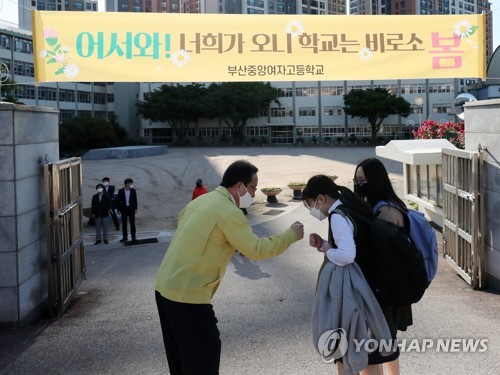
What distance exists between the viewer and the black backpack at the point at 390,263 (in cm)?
304

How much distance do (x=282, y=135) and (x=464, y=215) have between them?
65.6m

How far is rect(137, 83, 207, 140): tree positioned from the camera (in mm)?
68812

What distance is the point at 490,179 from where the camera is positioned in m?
6.68

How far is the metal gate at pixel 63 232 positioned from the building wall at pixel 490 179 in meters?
6.15

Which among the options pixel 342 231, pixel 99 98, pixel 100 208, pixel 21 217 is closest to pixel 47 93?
pixel 99 98

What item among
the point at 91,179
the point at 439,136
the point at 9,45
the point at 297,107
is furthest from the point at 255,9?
the point at 439,136

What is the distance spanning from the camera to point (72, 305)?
6.83m

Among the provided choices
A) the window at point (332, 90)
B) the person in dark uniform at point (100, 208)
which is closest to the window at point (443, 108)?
the window at point (332, 90)

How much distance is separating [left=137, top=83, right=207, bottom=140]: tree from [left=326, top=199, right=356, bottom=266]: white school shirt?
2630 inches

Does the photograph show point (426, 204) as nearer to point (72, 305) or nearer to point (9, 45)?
point (72, 305)

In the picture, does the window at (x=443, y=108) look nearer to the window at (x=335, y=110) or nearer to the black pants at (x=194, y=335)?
the window at (x=335, y=110)

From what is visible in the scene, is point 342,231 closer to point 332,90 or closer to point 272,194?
point 272,194

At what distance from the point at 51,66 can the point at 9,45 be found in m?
58.3

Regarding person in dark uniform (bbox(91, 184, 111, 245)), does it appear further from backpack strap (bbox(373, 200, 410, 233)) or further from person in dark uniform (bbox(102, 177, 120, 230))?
backpack strap (bbox(373, 200, 410, 233))
